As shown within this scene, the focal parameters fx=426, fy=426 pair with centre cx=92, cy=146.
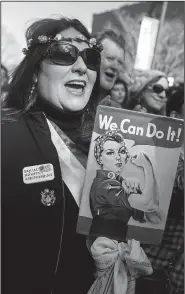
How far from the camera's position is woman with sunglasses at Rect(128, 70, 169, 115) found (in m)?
2.22

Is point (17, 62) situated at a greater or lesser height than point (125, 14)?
lesser

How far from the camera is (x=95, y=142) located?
2.19 metres

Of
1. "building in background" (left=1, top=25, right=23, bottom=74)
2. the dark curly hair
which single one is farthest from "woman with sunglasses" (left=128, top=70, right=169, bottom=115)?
"building in background" (left=1, top=25, right=23, bottom=74)

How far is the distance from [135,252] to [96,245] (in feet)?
0.70

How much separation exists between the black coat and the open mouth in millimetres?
199

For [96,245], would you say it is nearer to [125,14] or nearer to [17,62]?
[17,62]

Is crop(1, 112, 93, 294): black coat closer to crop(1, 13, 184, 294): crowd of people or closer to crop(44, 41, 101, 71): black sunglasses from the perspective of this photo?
crop(1, 13, 184, 294): crowd of people

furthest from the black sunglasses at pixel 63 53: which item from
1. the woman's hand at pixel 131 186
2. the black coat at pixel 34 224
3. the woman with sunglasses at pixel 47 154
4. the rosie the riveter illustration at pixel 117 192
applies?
the woman's hand at pixel 131 186

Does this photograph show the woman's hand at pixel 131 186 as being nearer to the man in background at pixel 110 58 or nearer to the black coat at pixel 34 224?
the black coat at pixel 34 224

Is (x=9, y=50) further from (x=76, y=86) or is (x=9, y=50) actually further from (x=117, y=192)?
(x=117, y=192)

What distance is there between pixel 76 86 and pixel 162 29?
543 millimetres

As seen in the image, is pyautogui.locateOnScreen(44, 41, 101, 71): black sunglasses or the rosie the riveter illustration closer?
pyautogui.locateOnScreen(44, 41, 101, 71): black sunglasses

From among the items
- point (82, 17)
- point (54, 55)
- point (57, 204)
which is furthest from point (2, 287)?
point (82, 17)

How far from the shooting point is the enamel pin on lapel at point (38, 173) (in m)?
2.13
